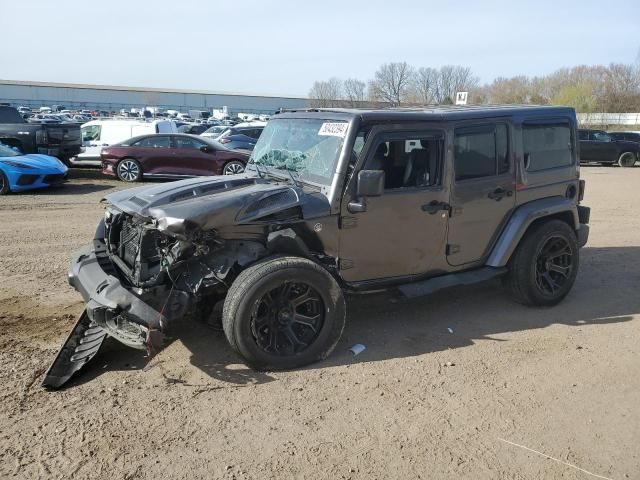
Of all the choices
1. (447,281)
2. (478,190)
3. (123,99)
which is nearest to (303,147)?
(478,190)

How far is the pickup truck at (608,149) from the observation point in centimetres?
2453

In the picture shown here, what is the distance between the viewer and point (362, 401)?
12.3ft

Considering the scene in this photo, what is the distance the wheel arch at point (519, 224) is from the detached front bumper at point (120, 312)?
3164 mm

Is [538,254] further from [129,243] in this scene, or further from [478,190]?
[129,243]

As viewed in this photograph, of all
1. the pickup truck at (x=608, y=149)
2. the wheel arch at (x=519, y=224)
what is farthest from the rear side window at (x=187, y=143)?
the pickup truck at (x=608, y=149)

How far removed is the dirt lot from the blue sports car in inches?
288

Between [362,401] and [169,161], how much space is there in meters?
12.5

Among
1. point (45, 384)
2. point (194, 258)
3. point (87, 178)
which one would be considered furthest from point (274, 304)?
point (87, 178)

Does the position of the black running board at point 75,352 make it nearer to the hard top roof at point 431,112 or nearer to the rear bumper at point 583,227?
the hard top roof at point 431,112

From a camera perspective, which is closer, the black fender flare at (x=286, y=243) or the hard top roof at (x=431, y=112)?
the black fender flare at (x=286, y=243)

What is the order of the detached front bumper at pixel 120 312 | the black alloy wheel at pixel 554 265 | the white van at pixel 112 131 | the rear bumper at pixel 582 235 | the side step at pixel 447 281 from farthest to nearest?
the white van at pixel 112 131
the rear bumper at pixel 582 235
the black alloy wheel at pixel 554 265
the side step at pixel 447 281
the detached front bumper at pixel 120 312

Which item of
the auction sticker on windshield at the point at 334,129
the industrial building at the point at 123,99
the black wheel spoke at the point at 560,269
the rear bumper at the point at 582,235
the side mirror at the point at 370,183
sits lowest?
the black wheel spoke at the point at 560,269

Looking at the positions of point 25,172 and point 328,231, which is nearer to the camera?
point 328,231

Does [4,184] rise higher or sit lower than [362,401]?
higher
